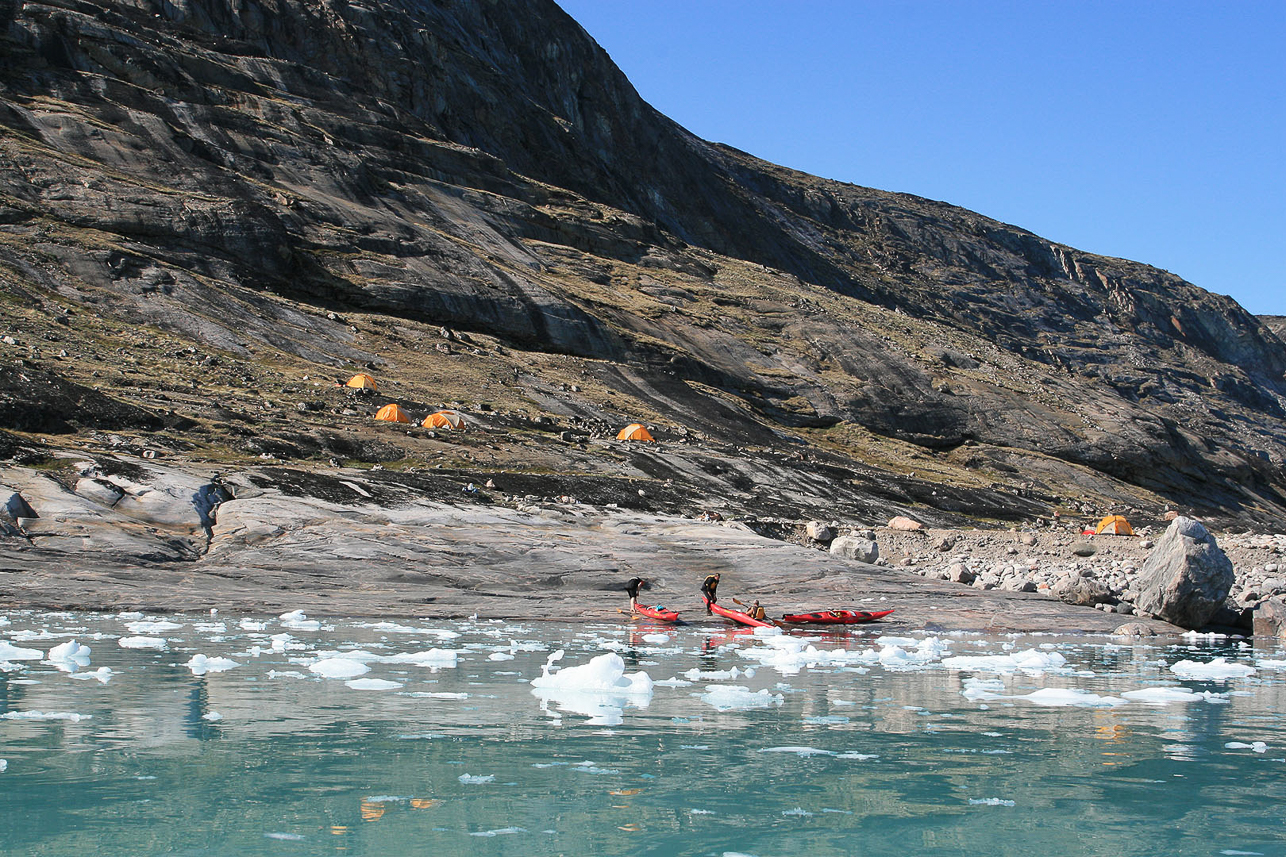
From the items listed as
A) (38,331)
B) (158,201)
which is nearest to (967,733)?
(38,331)

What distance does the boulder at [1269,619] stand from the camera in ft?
91.9

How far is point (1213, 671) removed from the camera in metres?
19.7

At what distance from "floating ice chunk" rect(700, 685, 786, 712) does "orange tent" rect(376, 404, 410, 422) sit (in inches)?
1489

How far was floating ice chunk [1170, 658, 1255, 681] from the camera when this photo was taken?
19.5 meters

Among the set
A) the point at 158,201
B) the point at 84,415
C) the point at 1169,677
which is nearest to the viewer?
the point at 1169,677

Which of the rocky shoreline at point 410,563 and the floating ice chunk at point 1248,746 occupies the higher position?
the rocky shoreline at point 410,563

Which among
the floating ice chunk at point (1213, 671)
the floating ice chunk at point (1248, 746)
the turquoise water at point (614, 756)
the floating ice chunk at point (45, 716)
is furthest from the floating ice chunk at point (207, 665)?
the floating ice chunk at point (1213, 671)

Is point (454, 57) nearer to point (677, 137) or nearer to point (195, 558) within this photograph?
point (677, 137)

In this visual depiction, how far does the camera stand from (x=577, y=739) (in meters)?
12.5

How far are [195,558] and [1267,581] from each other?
33.2 m

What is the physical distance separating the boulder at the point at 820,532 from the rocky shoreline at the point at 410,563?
161 inches

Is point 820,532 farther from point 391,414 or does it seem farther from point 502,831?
point 502,831

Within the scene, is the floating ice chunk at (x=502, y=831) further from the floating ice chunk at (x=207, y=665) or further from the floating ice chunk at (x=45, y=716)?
the floating ice chunk at (x=207, y=665)

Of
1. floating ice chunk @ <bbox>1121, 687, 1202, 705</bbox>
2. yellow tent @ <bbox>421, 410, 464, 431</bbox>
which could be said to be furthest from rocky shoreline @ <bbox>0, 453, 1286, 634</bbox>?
yellow tent @ <bbox>421, 410, 464, 431</bbox>
